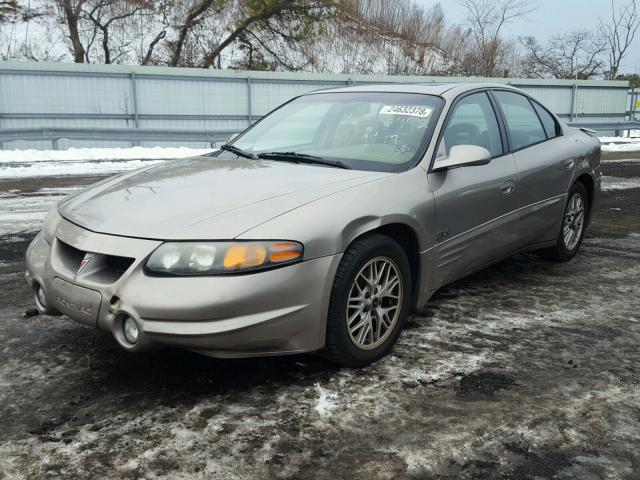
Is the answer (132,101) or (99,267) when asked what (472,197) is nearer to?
(99,267)

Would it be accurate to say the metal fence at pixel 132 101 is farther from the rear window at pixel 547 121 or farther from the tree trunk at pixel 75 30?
the rear window at pixel 547 121

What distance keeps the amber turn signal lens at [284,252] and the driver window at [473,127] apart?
4.49 feet

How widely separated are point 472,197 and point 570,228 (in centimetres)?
187

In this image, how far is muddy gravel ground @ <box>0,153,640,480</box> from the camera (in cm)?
241

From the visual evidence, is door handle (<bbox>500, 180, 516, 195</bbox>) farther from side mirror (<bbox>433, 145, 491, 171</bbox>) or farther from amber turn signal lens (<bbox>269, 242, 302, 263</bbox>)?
amber turn signal lens (<bbox>269, 242, 302, 263</bbox>)

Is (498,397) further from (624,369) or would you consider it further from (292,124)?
(292,124)

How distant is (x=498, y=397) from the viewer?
2.94 m

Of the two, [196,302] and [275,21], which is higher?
[275,21]

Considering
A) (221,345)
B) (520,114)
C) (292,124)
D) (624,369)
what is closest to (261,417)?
(221,345)

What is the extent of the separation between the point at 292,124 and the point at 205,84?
594 inches

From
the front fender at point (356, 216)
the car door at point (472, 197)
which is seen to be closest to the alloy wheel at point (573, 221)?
the car door at point (472, 197)

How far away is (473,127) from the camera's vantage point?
4.20m

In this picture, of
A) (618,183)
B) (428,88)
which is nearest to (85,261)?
(428,88)

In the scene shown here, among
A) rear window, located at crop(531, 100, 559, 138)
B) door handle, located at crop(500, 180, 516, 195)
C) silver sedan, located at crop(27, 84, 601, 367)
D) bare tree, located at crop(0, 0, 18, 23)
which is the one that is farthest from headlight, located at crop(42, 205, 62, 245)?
bare tree, located at crop(0, 0, 18, 23)
